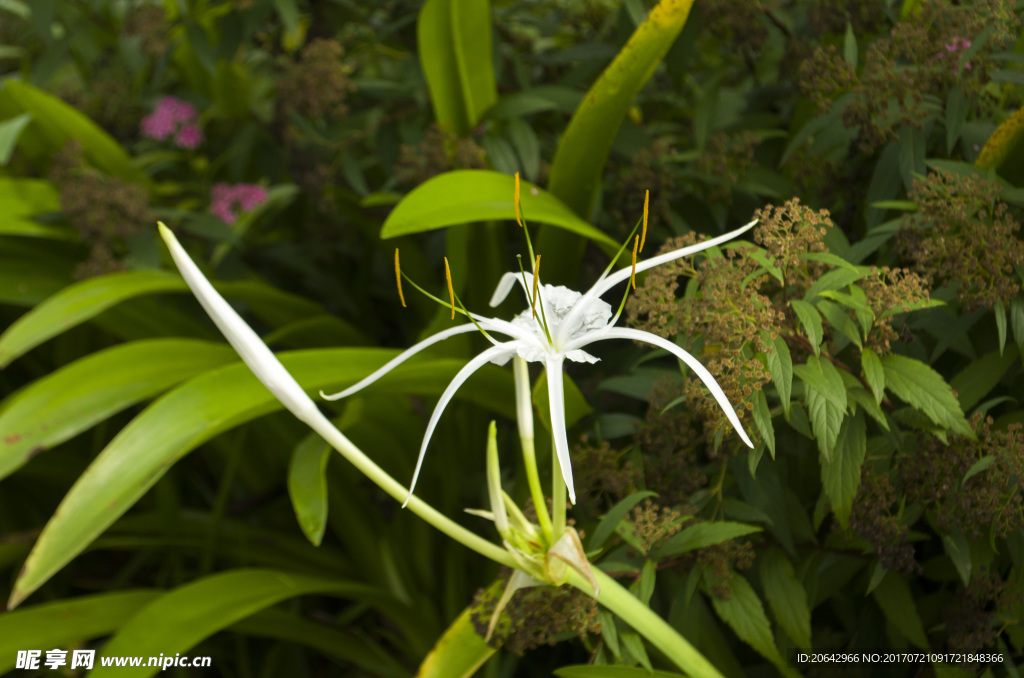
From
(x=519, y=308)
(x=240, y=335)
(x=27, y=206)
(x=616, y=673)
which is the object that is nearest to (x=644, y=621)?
(x=616, y=673)

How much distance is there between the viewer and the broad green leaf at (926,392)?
0.45 meters

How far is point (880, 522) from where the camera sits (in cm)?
49

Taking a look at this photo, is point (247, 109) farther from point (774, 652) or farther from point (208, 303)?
point (774, 652)

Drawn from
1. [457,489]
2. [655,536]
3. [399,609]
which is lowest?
[399,609]

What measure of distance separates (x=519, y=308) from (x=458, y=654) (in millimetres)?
448

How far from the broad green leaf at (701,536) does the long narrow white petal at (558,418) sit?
18 cm

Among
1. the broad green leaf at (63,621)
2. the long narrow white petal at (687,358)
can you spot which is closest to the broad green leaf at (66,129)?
the broad green leaf at (63,621)

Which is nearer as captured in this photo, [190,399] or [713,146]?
[190,399]

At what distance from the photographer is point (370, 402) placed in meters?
0.79

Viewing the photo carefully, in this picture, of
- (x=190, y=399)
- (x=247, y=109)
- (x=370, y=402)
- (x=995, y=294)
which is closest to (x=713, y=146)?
(x=995, y=294)

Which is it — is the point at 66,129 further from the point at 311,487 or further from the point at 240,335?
the point at 240,335

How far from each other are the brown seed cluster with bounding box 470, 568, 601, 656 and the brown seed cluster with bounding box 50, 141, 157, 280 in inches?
27.0

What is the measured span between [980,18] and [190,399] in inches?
28.9

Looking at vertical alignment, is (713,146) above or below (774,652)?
above
